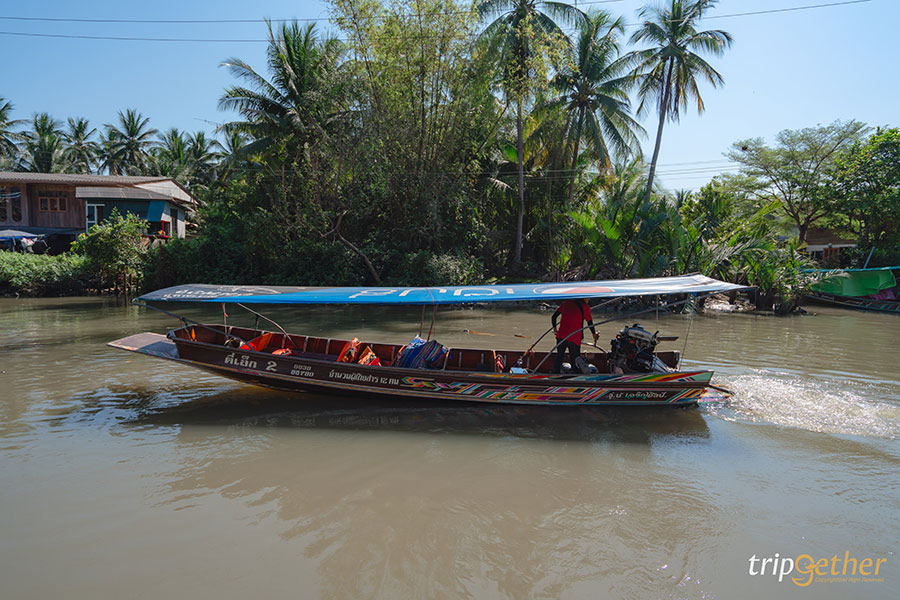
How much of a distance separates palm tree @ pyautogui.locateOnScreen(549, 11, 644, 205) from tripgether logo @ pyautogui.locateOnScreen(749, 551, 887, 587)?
20998mm

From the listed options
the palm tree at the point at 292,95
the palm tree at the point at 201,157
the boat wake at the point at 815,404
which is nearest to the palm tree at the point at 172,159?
the palm tree at the point at 201,157

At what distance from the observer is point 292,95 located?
22.4 metres

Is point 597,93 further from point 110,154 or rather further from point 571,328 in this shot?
point 110,154

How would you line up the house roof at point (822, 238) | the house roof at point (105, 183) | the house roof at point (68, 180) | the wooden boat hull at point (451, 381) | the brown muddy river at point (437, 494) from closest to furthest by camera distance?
the brown muddy river at point (437, 494) < the wooden boat hull at point (451, 381) < the house roof at point (105, 183) < the house roof at point (68, 180) < the house roof at point (822, 238)

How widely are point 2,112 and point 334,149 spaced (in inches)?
1191

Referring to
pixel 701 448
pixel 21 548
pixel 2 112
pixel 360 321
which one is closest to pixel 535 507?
pixel 701 448

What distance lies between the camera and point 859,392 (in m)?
8.45

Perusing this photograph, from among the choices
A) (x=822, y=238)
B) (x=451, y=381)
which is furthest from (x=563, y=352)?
(x=822, y=238)

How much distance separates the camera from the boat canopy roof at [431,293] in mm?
7277

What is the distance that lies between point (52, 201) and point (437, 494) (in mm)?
31881

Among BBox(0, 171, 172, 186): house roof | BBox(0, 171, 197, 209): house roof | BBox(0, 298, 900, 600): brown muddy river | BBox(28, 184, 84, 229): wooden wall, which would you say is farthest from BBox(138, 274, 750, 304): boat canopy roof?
BBox(28, 184, 84, 229): wooden wall

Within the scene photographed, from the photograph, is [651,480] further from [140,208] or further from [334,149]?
[140,208]

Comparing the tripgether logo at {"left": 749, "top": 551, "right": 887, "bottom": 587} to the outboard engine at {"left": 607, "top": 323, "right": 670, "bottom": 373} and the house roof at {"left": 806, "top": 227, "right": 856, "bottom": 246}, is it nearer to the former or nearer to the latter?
the outboard engine at {"left": 607, "top": 323, "right": 670, "bottom": 373}

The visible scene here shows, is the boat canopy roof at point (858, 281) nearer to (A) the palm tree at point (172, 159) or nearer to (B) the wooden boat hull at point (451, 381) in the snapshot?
(B) the wooden boat hull at point (451, 381)
